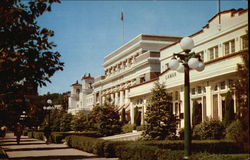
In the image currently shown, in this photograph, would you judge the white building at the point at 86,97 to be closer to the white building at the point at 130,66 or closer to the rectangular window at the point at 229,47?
the white building at the point at 130,66

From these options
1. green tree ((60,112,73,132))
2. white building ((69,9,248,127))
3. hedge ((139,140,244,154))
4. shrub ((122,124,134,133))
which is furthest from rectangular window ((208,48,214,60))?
green tree ((60,112,73,132))

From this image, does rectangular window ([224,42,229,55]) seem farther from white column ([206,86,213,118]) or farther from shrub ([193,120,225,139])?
shrub ([193,120,225,139])

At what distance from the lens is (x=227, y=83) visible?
77.7 feet

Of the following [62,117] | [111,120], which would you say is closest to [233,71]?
[111,120]

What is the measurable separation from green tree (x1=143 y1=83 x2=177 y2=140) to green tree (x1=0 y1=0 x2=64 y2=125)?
13.0 m

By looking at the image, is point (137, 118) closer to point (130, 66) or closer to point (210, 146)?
point (130, 66)

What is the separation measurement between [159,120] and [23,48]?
→ 47.4 feet

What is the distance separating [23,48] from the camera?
10.7 metres

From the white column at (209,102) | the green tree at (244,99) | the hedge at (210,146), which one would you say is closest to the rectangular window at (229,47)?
the white column at (209,102)

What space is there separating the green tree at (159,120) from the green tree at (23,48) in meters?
13.0

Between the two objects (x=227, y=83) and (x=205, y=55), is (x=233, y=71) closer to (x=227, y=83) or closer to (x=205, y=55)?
(x=227, y=83)

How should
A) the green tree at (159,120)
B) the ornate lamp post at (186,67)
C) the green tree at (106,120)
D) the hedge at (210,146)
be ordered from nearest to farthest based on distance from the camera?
the ornate lamp post at (186,67) < the hedge at (210,146) < the green tree at (159,120) < the green tree at (106,120)

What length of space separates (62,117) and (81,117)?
20.7 ft

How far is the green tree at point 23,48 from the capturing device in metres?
10.1
